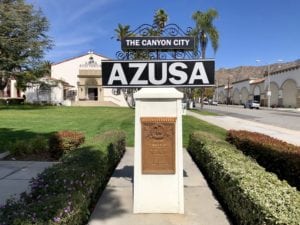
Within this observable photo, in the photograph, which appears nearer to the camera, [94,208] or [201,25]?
[94,208]

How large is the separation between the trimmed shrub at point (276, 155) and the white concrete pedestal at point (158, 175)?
2.48 metres

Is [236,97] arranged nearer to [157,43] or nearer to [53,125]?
[53,125]

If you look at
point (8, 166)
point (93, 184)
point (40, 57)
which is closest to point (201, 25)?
point (40, 57)

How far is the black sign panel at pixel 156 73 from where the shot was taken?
16.7 feet

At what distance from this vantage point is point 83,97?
59156mm

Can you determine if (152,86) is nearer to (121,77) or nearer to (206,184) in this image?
(121,77)

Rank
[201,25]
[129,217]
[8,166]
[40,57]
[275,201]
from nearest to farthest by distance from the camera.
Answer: [275,201] → [129,217] → [8,166] → [40,57] → [201,25]

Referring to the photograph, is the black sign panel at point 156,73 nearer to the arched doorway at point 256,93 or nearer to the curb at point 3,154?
the curb at point 3,154

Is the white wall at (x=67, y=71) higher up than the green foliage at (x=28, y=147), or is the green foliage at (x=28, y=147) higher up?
the white wall at (x=67, y=71)

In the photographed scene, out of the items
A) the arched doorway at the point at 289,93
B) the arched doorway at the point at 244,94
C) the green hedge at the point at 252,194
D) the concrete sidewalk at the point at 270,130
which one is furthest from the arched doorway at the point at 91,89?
the arched doorway at the point at 244,94

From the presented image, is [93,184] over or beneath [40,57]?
beneath

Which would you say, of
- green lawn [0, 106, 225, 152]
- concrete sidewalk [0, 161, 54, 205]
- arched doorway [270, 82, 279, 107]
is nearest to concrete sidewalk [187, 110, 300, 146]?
green lawn [0, 106, 225, 152]

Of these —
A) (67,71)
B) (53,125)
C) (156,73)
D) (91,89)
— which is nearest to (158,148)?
(156,73)

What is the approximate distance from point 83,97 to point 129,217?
55.1m
